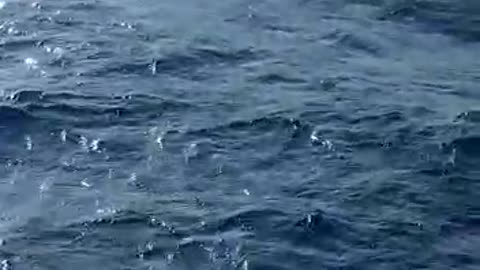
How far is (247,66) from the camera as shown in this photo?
2845cm

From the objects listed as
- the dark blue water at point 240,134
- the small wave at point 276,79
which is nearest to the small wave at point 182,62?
the dark blue water at point 240,134

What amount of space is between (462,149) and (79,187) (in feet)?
29.2

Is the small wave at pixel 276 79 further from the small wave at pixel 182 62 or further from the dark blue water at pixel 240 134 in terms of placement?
the small wave at pixel 182 62

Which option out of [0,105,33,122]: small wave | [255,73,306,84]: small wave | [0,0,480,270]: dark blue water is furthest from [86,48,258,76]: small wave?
[0,105,33,122]: small wave

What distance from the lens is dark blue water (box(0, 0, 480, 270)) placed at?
22.2 metres

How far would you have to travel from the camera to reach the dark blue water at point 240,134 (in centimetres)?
2216

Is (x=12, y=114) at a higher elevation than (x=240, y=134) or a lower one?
higher

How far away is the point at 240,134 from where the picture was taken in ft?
84.1

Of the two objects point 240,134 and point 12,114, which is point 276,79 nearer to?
point 240,134

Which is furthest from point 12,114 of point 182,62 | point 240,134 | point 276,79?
point 276,79

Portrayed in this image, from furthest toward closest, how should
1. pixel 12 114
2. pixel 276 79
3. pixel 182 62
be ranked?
pixel 182 62 → pixel 276 79 → pixel 12 114

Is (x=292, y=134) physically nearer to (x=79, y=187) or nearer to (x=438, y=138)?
(x=438, y=138)

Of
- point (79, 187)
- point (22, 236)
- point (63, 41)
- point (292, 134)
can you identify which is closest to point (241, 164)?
point (292, 134)

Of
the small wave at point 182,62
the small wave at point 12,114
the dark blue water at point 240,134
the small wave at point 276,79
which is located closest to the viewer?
the dark blue water at point 240,134
